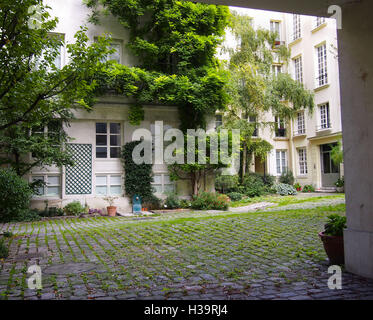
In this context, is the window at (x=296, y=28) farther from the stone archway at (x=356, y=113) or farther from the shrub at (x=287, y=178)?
the stone archway at (x=356, y=113)

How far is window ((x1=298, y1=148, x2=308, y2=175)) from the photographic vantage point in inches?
1000

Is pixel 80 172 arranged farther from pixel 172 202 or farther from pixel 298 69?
pixel 298 69

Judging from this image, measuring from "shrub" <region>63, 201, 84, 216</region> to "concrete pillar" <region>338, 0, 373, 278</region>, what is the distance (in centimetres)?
1197

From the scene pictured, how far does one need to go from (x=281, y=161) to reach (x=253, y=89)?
753 cm

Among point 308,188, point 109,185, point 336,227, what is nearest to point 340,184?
point 308,188

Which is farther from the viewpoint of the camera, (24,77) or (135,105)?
(135,105)

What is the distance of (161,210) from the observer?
15.7 meters

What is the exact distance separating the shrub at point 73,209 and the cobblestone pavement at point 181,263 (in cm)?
519

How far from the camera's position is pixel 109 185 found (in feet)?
52.3

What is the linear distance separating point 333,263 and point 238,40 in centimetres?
2094

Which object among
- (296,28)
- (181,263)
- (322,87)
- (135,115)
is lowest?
(181,263)

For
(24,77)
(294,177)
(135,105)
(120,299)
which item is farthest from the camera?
(294,177)
